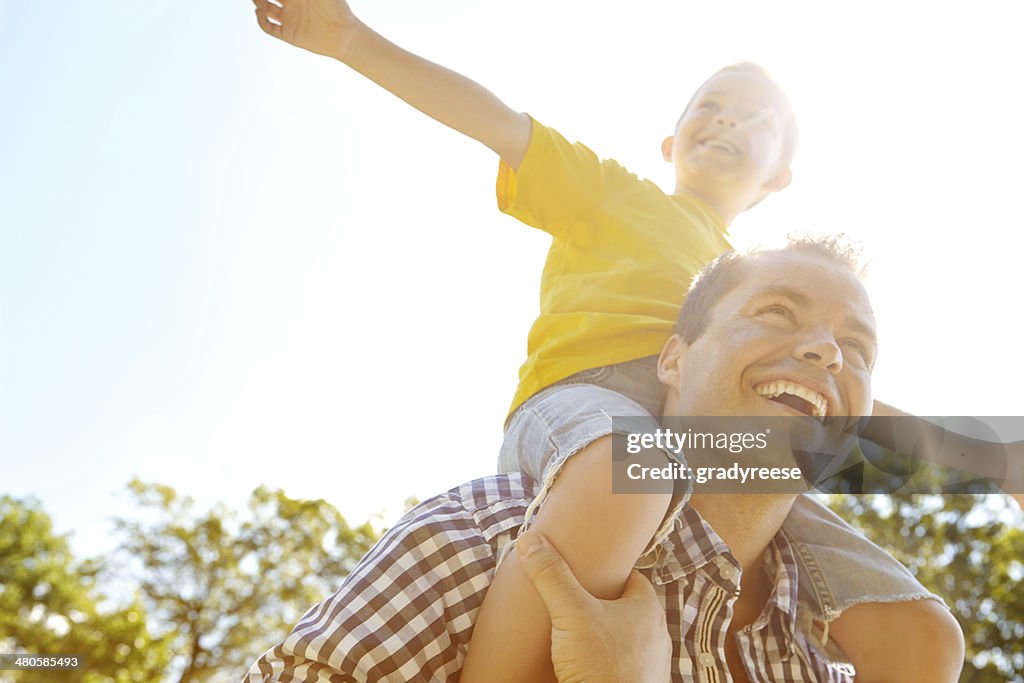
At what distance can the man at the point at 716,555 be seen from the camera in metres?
1.79

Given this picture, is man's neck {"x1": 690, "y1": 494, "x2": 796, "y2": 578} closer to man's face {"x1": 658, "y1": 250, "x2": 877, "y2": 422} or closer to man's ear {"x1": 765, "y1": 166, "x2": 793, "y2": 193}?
man's face {"x1": 658, "y1": 250, "x2": 877, "y2": 422}

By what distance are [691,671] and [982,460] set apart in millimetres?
1216

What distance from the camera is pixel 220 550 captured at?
21281 millimetres

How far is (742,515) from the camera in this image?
7.22ft

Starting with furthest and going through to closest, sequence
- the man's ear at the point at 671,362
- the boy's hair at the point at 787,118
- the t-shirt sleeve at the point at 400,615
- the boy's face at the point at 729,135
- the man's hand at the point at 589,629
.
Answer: the boy's hair at the point at 787,118, the boy's face at the point at 729,135, the man's ear at the point at 671,362, the t-shirt sleeve at the point at 400,615, the man's hand at the point at 589,629

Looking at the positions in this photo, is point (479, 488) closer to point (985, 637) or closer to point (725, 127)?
point (725, 127)

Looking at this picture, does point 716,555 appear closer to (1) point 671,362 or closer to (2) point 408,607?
(1) point 671,362

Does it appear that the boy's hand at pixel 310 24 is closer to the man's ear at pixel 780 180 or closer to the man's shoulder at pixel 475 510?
the man's shoulder at pixel 475 510

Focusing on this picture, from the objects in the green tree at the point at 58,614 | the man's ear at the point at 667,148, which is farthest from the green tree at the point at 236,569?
the man's ear at the point at 667,148

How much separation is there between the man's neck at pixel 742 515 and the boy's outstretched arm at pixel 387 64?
1289 mm

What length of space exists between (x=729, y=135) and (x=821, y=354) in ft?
4.93

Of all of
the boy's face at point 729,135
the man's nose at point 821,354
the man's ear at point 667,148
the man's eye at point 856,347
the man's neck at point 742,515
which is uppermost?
the man's ear at point 667,148

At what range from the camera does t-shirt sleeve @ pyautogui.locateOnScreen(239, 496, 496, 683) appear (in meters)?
1.72

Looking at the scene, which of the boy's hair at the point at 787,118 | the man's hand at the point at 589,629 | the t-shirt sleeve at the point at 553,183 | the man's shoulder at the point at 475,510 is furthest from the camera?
the boy's hair at the point at 787,118
